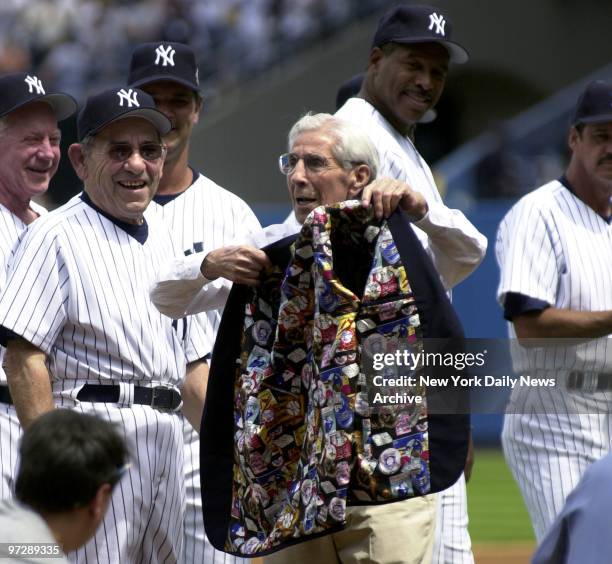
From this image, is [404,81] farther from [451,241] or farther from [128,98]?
[451,241]

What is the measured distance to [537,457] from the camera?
523 cm

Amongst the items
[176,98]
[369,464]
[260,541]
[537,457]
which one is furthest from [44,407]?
[537,457]

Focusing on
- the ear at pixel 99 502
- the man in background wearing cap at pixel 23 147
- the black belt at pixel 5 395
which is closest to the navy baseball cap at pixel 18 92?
the man in background wearing cap at pixel 23 147

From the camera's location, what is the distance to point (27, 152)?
198 inches

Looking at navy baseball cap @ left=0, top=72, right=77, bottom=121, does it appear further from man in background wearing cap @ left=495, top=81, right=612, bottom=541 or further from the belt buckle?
man in background wearing cap @ left=495, top=81, right=612, bottom=541

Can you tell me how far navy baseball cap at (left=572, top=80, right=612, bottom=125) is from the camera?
17.7ft

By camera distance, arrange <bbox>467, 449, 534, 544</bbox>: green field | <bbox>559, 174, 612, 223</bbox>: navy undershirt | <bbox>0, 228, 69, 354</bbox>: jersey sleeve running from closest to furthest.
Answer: <bbox>0, 228, 69, 354</bbox>: jersey sleeve, <bbox>559, 174, 612, 223</bbox>: navy undershirt, <bbox>467, 449, 534, 544</bbox>: green field

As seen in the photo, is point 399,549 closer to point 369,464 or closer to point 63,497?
→ point 369,464

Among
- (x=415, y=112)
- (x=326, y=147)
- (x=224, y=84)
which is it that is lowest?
(x=326, y=147)

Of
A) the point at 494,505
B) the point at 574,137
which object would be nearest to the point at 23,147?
the point at 574,137

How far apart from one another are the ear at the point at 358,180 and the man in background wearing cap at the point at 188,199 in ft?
4.14

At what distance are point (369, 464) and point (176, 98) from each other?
2428 mm

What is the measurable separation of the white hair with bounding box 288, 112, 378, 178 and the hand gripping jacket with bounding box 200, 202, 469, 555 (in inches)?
12.5

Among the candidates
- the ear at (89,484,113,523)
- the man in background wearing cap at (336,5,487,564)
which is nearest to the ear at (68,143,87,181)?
the man in background wearing cap at (336,5,487,564)
